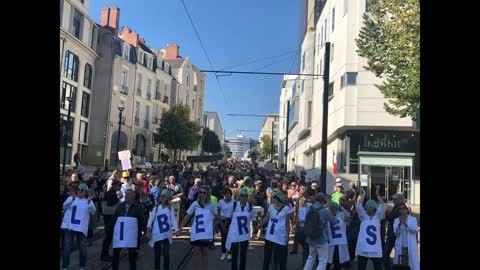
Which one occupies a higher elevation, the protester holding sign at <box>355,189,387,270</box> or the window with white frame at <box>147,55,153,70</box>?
the window with white frame at <box>147,55,153,70</box>

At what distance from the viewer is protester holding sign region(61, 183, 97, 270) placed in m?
8.23

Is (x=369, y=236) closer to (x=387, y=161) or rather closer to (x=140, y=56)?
(x=387, y=161)

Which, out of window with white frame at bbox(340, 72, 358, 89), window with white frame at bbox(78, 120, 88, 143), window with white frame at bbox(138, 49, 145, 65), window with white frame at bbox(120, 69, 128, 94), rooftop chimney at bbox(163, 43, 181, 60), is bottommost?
window with white frame at bbox(78, 120, 88, 143)

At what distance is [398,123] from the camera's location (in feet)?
86.6

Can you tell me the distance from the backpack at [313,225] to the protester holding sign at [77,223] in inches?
159

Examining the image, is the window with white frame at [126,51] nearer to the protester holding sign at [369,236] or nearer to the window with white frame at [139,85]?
the window with white frame at [139,85]

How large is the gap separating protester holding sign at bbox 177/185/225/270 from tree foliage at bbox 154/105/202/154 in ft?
132

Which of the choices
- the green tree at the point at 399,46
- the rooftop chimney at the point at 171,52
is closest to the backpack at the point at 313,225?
the green tree at the point at 399,46

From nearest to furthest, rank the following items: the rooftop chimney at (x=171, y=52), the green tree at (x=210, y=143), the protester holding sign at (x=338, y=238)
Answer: the protester holding sign at (x=338, y=238) → the rooftop chimney at (x=171, y=52) → the green tree at (x=210, y=143)

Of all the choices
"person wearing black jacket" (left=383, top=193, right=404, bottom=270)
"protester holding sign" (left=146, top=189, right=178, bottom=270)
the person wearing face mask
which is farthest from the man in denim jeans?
"protester holding sign" (left=146, top=189, right=178, bottom=270)

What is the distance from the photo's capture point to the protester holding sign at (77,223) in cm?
823

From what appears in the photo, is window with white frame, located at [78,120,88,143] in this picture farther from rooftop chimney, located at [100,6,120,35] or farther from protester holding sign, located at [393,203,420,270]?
protester holding sign, located at [393,203,420,270]
